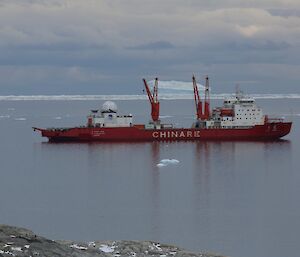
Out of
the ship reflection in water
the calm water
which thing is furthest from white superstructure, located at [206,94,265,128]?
the calm water

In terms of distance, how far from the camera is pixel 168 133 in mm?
59500

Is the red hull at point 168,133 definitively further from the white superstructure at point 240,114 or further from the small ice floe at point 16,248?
the small ice floe at point 16,248

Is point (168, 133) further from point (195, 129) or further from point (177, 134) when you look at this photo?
point (195, 129)

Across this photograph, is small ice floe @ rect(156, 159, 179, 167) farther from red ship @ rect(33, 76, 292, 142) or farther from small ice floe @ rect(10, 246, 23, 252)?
small ice floe @ rect(10, 246, 23, 252)

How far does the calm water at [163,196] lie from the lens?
2071cm

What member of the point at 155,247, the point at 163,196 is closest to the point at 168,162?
the point at 163,196

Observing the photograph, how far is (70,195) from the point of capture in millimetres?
29203

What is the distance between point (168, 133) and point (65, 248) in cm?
4695

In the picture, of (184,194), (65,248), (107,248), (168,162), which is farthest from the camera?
(168,162)

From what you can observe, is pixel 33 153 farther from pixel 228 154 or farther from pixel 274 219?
pixel 274 219

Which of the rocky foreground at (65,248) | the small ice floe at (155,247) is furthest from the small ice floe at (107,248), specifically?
the small ice floe at (155,247)

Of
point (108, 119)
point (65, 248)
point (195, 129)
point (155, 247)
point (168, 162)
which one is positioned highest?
point (108, 119)

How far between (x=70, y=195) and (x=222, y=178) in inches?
353

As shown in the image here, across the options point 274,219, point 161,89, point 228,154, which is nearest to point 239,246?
point 274,219
